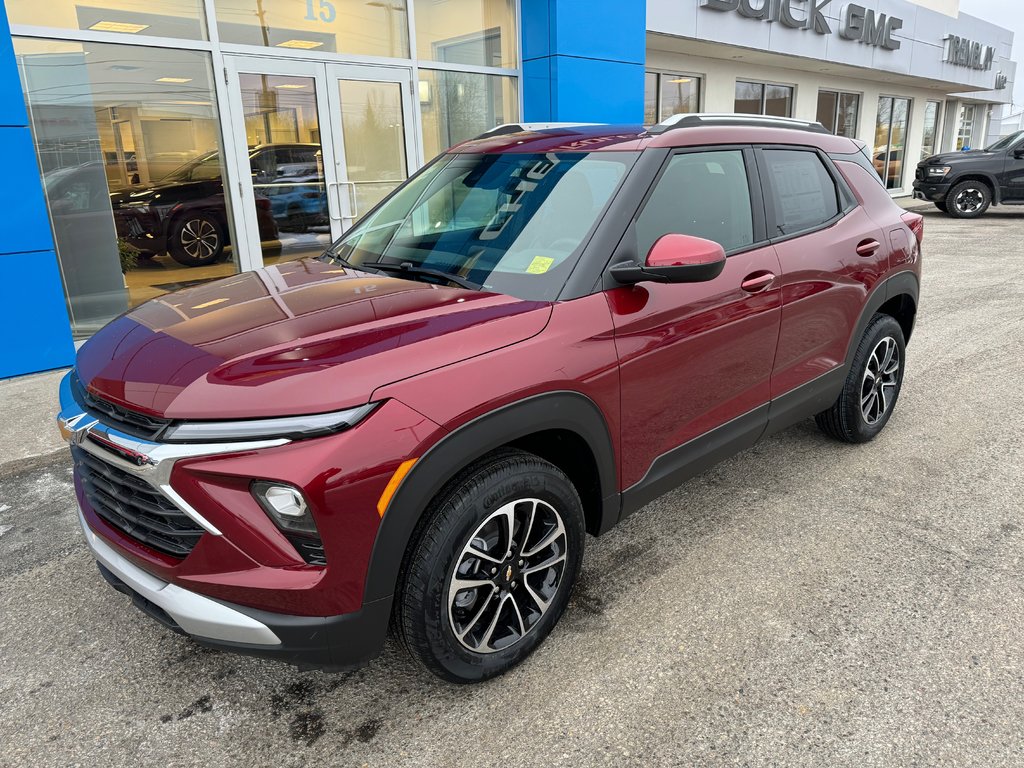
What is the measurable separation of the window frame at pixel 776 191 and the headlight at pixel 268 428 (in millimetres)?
2201

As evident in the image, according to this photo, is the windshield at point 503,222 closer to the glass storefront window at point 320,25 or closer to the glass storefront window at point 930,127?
the glass storefront window at point 320,25

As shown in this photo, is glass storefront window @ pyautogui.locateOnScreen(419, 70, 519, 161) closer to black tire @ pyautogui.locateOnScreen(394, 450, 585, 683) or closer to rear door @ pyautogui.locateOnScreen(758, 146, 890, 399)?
rear door @ pyautogui.locateOnScreen(758, 146, 890, 399)

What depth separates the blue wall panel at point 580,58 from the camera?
9133 mm

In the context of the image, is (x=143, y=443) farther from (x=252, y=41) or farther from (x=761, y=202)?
Answer: (x=252, y=41)

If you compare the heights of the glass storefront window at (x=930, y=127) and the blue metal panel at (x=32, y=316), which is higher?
the glass storefront window at (x=930, y=127)

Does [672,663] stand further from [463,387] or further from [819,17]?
[819,17]

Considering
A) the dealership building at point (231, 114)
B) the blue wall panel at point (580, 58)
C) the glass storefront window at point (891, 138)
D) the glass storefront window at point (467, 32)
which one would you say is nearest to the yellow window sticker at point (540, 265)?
the dealership building at point (231, 114)

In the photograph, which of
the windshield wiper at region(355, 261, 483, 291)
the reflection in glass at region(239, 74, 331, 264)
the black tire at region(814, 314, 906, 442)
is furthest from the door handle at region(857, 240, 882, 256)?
the reflection in glass at region(239, 74, 331, 264)

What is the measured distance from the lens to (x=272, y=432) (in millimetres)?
1886

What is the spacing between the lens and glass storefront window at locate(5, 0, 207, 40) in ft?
20.0

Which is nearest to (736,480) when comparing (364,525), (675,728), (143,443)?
(675,728)

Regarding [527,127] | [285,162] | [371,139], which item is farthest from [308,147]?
[527,127]

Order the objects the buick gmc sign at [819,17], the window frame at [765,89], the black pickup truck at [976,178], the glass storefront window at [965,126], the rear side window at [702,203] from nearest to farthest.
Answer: the rear side window at [702,203]
the buick gmc sign at [819,17]
the window frame at [765,89]
the black pickup truck at [976,178]
the glass storefront window at [965,126]

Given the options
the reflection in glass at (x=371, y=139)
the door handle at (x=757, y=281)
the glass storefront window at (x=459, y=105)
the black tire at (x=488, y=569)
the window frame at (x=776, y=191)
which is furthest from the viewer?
the glass storefront window at (x=459, y=105)
